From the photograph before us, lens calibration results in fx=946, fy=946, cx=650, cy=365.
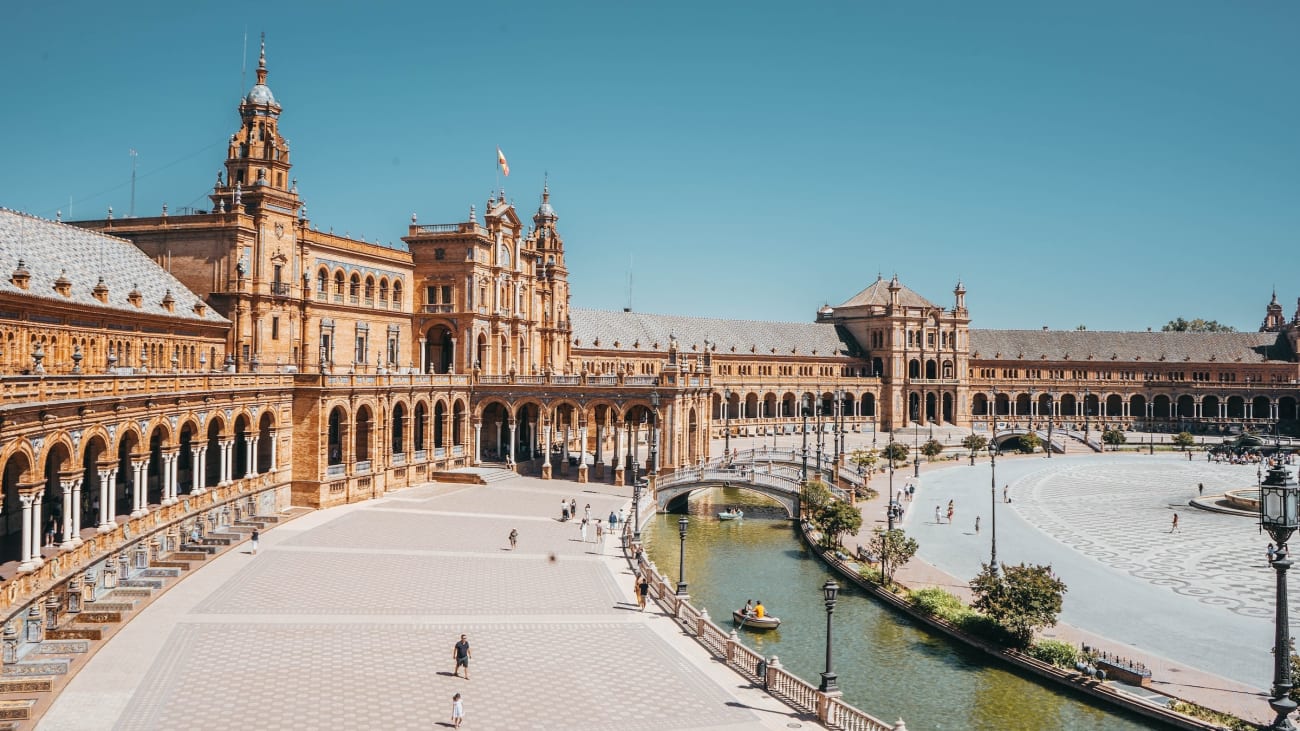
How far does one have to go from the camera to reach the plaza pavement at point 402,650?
2544 cm

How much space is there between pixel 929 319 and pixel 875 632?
341ft

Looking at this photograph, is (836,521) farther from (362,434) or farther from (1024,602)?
(362,434)

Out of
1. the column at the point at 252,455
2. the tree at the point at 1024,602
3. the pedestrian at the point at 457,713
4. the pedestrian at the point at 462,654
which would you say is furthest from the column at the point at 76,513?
the tree at the point at 1024,602

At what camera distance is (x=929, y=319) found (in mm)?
136500

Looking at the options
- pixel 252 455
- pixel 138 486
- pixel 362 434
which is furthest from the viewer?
pixel 362 434

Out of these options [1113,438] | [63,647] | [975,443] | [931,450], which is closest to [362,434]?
[63,647]

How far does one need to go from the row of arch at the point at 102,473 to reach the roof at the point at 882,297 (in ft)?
335

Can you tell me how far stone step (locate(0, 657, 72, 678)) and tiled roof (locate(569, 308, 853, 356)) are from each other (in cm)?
8113

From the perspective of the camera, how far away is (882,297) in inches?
5546

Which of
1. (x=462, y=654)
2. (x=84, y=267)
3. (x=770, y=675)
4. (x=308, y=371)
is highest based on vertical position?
(x=84, y=267)

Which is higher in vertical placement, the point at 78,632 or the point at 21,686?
the point at 78,632

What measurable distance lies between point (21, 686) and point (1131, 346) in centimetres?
14711

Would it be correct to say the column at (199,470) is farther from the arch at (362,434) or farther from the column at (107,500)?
the arch at (362,434)

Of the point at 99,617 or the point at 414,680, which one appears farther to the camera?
the point at 99,617
